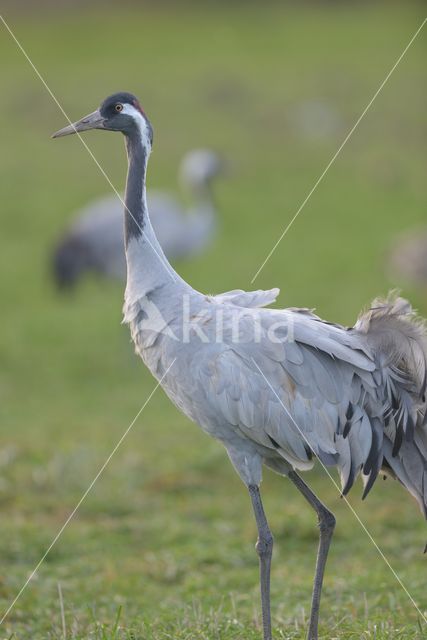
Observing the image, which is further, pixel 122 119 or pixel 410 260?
pixel 410 260

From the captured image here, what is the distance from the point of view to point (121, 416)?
32.7ft

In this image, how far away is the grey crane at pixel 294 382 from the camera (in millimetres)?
4734

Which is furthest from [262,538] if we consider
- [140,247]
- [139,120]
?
[139,120]

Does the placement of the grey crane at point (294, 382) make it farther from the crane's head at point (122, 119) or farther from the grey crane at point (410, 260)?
the grey crane at point (410, 260)

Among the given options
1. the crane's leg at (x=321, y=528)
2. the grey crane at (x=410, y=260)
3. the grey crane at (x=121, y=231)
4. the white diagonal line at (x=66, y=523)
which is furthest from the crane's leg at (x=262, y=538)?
the grey crane at (x=410, y=260)

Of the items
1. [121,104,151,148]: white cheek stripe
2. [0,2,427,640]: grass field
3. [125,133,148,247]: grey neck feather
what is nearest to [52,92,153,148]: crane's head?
[121,104,151,148]: white cheek stripe

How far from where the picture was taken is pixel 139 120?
512 cm

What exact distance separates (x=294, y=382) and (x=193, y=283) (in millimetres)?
9811

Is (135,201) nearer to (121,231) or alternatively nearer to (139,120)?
(139,120)

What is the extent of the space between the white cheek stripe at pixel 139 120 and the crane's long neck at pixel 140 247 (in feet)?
0.34

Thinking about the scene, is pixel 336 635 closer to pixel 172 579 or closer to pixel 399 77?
pixel 172 579

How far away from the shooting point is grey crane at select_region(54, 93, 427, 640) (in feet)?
15.5

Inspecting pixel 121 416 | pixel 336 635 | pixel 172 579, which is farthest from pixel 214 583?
pixel 121 416

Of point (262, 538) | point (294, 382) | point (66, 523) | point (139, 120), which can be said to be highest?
point (139, 120)
